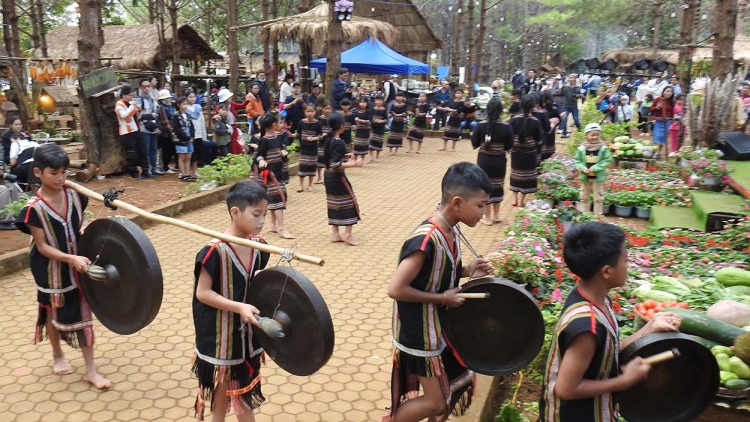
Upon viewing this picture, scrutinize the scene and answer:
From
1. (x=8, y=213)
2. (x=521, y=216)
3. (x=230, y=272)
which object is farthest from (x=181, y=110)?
(x=230, y=272)

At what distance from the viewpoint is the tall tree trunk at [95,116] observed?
1027 centimetres

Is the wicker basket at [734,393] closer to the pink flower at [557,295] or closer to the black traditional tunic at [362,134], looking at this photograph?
the pink flower at [557,295]

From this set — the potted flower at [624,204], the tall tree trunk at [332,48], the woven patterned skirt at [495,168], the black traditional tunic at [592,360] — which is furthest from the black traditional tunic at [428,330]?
the tall tree trunk at [332,48]

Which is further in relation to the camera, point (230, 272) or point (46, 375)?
point (46, 375)

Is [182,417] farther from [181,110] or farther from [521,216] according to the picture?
[181,110]

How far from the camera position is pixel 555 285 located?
5.28m

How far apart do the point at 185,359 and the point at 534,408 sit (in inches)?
103

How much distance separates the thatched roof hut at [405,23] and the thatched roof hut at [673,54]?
452 inches

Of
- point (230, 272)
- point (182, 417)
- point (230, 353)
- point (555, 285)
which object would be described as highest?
point (230, 272)

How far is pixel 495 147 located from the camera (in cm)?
860

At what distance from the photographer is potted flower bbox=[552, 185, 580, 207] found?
8.83 meters

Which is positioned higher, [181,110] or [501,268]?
[181,110]

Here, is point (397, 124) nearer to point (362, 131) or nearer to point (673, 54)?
point (362, 131)

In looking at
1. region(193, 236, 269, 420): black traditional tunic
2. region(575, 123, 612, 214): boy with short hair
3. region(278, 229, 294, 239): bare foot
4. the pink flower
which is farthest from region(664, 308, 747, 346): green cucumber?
region(278, 229, 294, 239): bare foot
